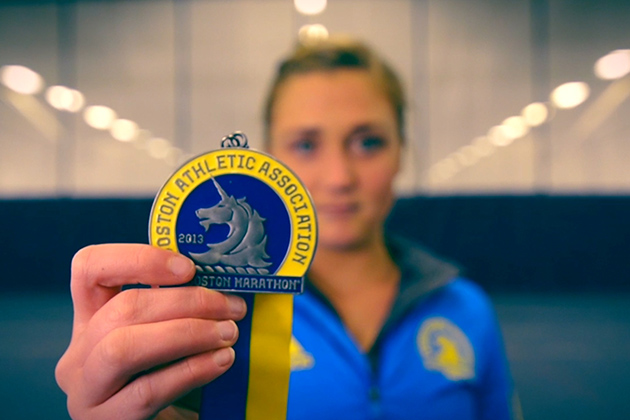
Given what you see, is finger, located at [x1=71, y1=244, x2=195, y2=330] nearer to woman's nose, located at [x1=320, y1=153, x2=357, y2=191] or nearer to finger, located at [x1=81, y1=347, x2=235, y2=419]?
finger, located at [x1=81, y1=347, x2=235, y2=419]

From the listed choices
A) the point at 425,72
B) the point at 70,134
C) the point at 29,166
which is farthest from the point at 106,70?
the point at 425,72

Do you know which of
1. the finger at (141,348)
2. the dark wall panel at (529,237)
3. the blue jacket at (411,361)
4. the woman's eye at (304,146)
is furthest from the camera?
the dark wall panel at (529,237)

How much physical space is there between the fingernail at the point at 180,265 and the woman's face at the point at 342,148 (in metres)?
0.49

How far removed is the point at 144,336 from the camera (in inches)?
17.8

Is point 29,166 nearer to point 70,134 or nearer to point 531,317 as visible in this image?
point 70,134

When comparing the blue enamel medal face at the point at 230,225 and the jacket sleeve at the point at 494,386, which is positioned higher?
the blue enamel medal face at the point at 230,225

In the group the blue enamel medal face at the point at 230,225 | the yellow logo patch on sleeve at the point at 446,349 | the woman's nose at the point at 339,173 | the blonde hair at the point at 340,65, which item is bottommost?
the yellow logo patch on sleeve at the point at 446,349

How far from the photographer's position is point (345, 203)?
3.18 feet

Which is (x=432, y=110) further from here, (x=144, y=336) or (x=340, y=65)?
(x=144, y=336)

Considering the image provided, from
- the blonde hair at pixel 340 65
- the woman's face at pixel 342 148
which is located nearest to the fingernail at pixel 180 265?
the woman's face at pixel 342 148

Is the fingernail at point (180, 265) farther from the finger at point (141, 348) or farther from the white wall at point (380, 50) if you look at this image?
the white wall at point (380, 50)

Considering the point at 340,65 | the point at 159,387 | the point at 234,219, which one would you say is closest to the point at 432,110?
the point at 340,65

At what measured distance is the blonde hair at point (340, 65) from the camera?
3.50ft

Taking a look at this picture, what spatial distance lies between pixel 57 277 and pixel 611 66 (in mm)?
6070
